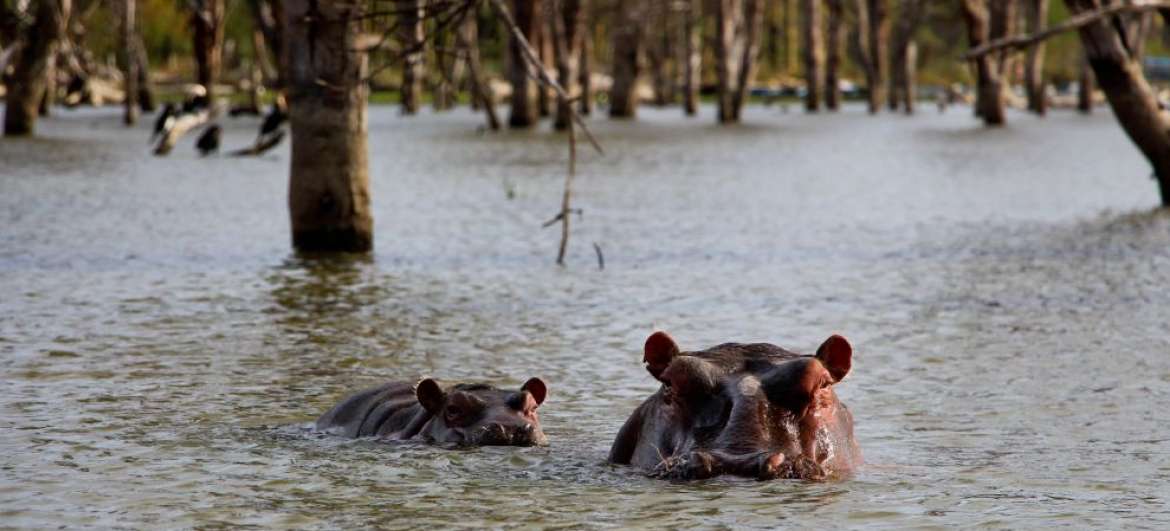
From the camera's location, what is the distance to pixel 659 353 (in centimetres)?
590

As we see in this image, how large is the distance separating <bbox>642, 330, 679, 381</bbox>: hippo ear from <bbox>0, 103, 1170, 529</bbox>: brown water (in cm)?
38

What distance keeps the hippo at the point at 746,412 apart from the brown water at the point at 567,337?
13 cm

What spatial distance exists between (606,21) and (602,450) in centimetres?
7072

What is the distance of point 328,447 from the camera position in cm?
730

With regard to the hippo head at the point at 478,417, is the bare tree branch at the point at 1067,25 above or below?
above

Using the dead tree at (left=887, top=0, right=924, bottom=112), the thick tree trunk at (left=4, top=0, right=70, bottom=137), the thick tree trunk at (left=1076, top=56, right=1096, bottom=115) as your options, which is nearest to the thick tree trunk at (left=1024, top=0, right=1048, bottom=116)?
the thick tree trunk at (left=1076, top=56, right=1096, bottom=115)

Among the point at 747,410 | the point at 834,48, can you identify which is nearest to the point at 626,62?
the point at 834,48

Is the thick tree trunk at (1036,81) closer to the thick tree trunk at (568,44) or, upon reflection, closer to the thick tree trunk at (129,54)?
the thick tree trunk at (568,44)

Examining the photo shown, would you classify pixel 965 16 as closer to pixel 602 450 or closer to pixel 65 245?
pixel 65 245

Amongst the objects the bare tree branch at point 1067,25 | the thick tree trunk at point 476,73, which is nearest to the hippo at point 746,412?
the thick tree trunk at point 476,73

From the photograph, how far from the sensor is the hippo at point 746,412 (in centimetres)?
561

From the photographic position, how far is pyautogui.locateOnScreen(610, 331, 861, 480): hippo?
561 cm

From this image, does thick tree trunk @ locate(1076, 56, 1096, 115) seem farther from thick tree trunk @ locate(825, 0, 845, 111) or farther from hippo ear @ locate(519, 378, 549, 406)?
hippo ear @ locate(519, 378, 549, 406)

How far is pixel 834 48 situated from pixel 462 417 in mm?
56827
